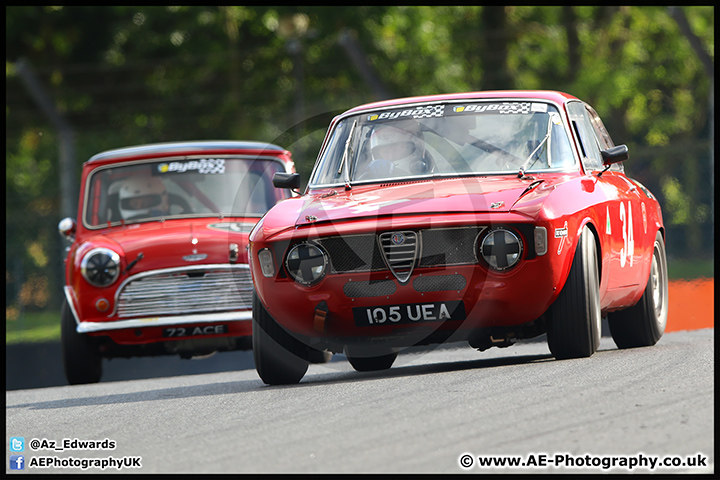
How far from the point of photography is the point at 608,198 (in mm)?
6746

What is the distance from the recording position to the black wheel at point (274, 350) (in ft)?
21.6

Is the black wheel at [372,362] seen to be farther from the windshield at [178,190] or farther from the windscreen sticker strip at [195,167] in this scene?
the windscreen sticker strip at [195,167]

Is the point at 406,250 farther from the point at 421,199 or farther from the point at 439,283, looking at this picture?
the point at 421,199

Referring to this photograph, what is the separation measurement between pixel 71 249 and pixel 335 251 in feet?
15.3

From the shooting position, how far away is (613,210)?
678cm

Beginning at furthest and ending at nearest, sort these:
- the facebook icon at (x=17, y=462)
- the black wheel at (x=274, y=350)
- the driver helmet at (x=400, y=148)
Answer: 1. the driver helmet at (x=400, y=148)
2. the black wheel at (x=274, y=350)
3. the facebook icon at (x=17, y=462)

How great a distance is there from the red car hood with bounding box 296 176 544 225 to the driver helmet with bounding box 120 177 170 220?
3852 mm

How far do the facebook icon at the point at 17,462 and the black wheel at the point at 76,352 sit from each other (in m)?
4.87

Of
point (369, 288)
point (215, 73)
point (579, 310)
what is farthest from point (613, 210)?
point (215, 73)

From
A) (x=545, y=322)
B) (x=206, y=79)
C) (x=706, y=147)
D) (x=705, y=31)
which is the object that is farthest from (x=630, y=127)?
(x=545, y=322)

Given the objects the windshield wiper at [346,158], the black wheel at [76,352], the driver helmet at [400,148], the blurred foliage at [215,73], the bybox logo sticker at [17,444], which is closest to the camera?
the bybox logo sticker at [17,444]

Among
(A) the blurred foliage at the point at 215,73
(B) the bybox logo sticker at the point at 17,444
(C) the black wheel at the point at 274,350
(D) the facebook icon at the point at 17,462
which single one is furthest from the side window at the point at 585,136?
(A) the blurred foliage at the point at 215,73

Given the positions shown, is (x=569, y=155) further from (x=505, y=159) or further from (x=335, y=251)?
(x=335, y=251)

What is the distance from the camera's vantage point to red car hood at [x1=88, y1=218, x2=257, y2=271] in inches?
370
